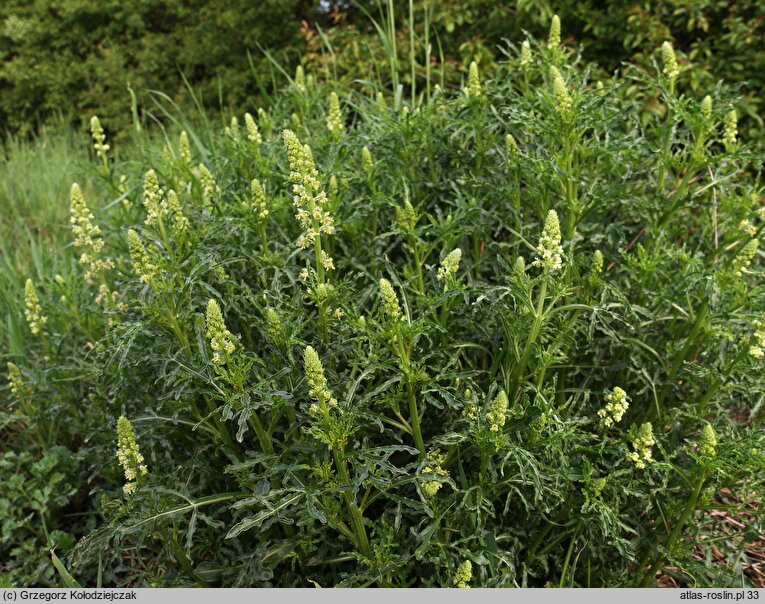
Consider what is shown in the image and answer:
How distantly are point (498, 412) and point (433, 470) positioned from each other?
1.06ft

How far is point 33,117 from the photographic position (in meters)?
11.0

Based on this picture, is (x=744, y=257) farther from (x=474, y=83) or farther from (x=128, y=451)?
(x=128, y=451)

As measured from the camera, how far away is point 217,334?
204 cm

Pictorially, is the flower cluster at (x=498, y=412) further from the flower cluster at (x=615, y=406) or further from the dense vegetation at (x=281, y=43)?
the dense vegetation at (x=281, y=43)

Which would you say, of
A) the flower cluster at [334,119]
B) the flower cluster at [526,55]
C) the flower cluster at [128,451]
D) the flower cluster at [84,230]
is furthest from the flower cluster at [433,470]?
the flower cluster at [526,55]

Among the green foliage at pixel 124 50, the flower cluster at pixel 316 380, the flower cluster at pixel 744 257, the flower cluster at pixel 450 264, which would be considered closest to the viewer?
the flower cluster at pixel 316 380

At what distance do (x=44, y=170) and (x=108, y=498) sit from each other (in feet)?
16.3

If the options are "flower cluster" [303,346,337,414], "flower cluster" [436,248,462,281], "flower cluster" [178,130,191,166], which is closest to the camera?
"flower cluster" [303,346,337,414]

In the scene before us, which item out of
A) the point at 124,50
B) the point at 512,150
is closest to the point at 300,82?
the point at 512,150

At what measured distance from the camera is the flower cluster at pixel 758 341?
2240 mm

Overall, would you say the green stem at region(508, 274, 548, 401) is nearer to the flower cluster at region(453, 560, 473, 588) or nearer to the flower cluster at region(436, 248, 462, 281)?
the flower cluster at region(436, 248, 462, 281)

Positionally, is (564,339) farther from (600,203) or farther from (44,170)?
(44,170)

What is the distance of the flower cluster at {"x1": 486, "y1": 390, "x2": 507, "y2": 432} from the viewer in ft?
6.84

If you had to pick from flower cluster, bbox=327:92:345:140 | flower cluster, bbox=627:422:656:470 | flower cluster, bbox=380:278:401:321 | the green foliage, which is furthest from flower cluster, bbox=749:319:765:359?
the green foliage
